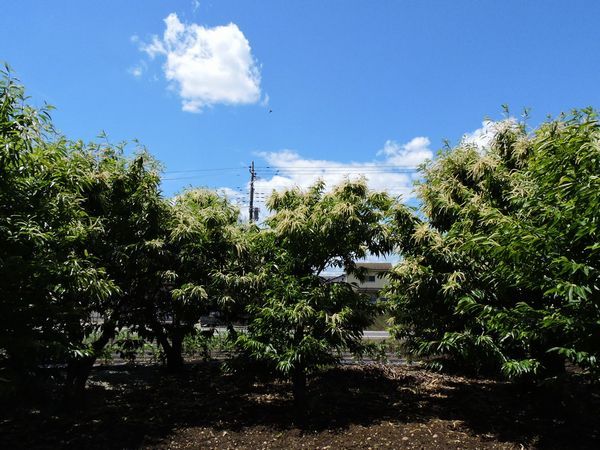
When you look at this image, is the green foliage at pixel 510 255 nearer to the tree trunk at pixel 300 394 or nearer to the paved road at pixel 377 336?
the tree trunk at pixel 300 394

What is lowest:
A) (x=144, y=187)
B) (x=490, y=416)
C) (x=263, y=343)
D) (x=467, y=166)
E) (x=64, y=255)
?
(x=490, y=416)

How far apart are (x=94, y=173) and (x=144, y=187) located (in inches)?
33.4

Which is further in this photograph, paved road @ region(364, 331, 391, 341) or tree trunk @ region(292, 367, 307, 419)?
paved road @ region(364, 331, 391, 341)

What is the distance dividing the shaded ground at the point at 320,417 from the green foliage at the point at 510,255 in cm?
107

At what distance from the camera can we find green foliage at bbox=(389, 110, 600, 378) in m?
4.78

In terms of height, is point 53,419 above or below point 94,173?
below

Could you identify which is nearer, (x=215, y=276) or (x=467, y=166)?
(x=215, y=276)

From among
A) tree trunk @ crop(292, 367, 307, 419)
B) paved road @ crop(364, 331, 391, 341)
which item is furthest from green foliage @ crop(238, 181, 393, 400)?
paved road @ crop(364, 331, 391, 341)

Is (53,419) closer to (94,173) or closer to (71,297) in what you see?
(71,297)

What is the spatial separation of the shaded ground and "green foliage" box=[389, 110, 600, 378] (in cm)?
107

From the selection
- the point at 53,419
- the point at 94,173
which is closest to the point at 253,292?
the point at 94,173

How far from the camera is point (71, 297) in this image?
6008 mm

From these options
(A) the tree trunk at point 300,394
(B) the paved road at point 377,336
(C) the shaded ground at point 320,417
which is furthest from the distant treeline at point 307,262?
(B) the paved road at point 377,336

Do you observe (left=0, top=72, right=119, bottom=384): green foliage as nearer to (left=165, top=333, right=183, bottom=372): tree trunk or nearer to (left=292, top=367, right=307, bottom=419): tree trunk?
(left=292, top=367, right=307, bottom=419): tree trunk
